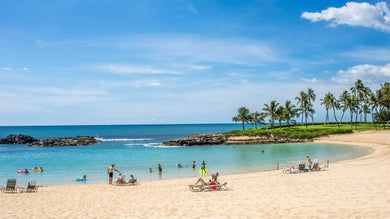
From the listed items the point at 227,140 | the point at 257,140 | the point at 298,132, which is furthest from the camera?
the point at 298,132

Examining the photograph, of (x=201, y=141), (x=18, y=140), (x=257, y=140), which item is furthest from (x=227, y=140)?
(x=18, y=140)

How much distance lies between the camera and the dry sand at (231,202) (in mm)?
15992

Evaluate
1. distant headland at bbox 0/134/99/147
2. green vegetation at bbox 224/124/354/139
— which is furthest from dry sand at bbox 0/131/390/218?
distant headland at bbox 0/134/99/147

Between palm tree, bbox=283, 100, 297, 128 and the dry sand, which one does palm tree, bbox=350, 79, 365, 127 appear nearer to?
palm tree, bbox=283, 100, 297, 128

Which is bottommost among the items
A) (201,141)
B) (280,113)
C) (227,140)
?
(201,141)

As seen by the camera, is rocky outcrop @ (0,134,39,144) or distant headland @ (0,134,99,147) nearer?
distant headland @ (0,134,99,147)

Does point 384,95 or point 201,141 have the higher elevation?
point 384,95

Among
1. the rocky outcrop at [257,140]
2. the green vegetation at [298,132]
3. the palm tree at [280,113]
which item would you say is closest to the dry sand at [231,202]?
the rocky outcrop at [257,140]

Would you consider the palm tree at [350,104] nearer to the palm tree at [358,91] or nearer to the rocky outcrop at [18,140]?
the palm tree at [358,91]

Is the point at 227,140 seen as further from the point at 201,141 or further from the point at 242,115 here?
the point at 242,115

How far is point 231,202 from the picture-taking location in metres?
19.2

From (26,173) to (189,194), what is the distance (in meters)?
28.4

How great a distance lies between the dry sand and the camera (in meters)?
16.0

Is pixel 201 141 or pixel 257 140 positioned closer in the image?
pixel 257 140
